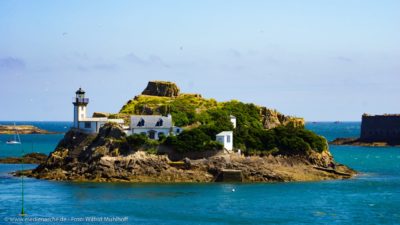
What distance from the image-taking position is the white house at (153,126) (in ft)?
292

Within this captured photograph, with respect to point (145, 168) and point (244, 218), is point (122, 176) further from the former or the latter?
point (244, 218)

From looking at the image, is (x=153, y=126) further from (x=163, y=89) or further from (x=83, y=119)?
(x=163, y=89)

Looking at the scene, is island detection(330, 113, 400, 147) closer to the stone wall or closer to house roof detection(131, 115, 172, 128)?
the stone wall

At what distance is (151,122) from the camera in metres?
90.1

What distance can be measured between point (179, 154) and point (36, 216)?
86.9 feet

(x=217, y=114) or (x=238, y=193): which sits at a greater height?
(x=217, y=114)

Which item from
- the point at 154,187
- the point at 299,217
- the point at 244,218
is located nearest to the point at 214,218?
the point at 244,218

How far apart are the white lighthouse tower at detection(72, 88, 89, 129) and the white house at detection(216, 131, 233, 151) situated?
1635 centimetres

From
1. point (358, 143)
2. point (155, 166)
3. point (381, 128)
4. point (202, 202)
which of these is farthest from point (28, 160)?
point (381, 128)

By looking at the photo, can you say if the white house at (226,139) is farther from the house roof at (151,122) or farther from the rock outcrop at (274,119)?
the rock outcrop at (274,119)

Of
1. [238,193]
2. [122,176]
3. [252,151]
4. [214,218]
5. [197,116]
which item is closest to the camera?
[214,218]

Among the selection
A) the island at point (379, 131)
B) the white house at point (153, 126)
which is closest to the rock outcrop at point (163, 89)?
the white house at point (153, 126)

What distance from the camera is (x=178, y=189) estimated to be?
77.6m

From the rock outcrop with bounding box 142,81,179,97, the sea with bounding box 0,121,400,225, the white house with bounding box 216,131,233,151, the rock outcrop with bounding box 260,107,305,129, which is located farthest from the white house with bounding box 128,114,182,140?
the rock outcrop with bounding box 142,81,179,97
